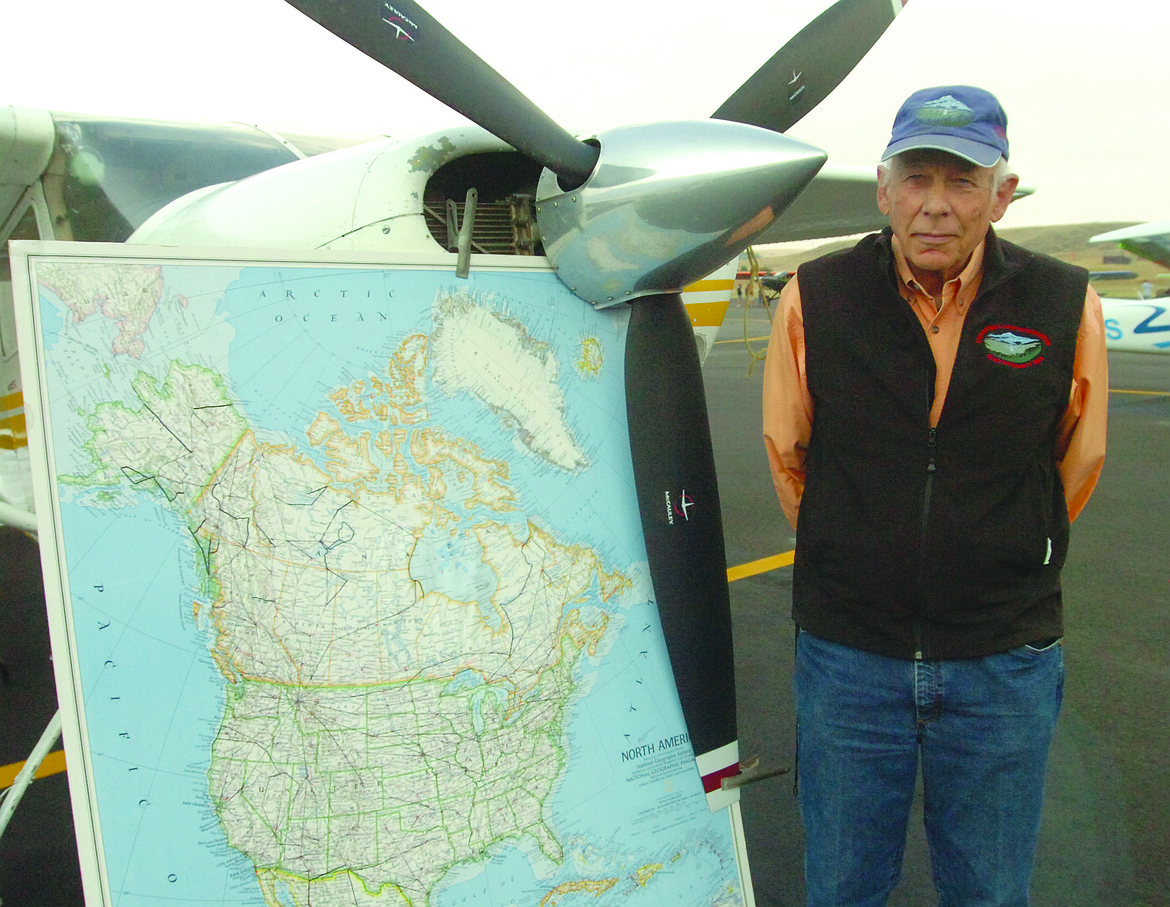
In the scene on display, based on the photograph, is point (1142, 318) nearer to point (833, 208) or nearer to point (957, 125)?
point (833, 208)

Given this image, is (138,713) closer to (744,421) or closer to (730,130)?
(730,130)

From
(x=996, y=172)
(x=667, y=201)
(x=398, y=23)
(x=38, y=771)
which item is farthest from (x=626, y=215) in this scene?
(x=38, y=771)

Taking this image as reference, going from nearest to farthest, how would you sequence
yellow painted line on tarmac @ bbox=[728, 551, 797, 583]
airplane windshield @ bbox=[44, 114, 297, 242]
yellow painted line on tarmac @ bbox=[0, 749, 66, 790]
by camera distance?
yellow painted line on tarmac @ bbox=[0, 749, 66, 790]
airplane windshield @ bbox=[44, 114, 297, 242]
yellow painted line on tarmac @ bbox=[728, 551, 797, 583]

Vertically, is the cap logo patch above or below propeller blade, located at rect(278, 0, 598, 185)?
below

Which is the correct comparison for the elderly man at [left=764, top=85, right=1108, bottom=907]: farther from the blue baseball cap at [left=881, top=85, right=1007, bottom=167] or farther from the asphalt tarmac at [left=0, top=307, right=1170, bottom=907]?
the asphalt tarmac at [left=0, top=307, right=1170, bottom=907]

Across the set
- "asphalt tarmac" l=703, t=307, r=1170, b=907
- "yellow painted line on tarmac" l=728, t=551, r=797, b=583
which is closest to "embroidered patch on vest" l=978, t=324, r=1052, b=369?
"asphalt tarmac" l=703, t=307, r=1170, b=907

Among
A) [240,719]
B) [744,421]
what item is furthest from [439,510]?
[744,421]
